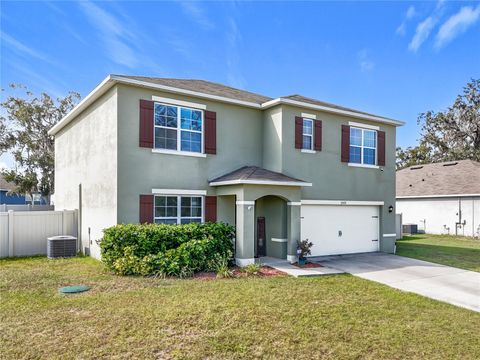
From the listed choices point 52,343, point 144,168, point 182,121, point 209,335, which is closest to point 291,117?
point 182,121

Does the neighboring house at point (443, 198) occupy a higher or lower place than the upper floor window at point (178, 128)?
lower

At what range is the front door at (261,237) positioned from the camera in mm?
12602

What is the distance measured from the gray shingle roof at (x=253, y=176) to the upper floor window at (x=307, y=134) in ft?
5.71

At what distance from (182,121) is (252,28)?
535 centimetres

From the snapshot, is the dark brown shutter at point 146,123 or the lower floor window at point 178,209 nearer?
the dark brown shutter at point 146,123

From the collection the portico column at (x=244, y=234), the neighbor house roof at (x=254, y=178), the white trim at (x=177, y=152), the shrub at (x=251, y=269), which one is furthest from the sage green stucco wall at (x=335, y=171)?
the shrub at (x=251, y=269)

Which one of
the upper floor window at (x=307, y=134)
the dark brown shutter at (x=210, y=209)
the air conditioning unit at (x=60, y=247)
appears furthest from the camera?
the upper floor window at (x=307, y=134)

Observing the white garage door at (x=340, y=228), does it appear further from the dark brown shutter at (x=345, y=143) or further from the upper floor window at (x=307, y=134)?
the upper floor window at (x=307, y=134)

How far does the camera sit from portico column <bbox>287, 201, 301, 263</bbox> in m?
11.5

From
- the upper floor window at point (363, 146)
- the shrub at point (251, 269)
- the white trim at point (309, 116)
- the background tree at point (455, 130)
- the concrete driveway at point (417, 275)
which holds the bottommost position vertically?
the concrete driveway at point (417, 275)

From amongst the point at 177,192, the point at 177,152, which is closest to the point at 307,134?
the point at 177,152

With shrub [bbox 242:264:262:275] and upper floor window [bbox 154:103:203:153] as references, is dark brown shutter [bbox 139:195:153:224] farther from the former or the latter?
shrub [bbox 242:264:262:275]

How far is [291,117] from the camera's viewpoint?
12.6m

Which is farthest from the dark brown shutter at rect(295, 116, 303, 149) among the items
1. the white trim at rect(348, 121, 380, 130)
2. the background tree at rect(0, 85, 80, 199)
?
the background tree at rect(0, 85, 80, 199)
